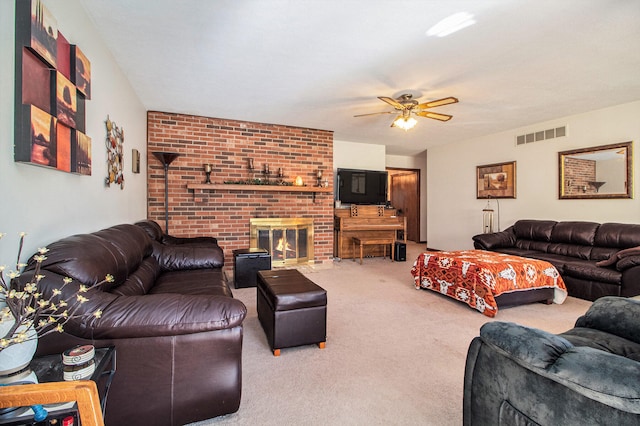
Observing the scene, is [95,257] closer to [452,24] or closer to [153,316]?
[153,316]

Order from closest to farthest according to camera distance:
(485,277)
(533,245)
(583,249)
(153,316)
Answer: (153,316) < (485,277) < (583,249) < (533,245)

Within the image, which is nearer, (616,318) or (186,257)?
(616,318)

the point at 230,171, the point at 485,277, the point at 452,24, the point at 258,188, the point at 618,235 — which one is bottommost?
the point at 485,277

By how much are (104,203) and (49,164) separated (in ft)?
3.62

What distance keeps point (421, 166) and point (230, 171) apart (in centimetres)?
534

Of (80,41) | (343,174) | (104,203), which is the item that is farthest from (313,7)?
(343,174)

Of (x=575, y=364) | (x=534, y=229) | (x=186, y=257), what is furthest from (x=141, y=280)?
(x=534, y=229)

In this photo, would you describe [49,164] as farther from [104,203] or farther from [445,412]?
[445,412]

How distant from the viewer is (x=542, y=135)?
474 centimetres

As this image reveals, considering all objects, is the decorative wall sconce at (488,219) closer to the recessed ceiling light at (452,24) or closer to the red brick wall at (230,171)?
the red brick wall at (230,171)

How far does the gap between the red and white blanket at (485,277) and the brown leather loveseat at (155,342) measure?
254cm

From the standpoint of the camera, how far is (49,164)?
1.43 m

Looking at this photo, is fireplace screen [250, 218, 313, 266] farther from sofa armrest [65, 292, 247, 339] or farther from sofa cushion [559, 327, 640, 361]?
sofa cushion [559, 327, 640, 361]

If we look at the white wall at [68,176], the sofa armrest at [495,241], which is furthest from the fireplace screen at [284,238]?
the sofa armrest at [495,241]
